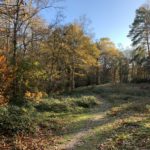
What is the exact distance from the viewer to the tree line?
20.1 metres

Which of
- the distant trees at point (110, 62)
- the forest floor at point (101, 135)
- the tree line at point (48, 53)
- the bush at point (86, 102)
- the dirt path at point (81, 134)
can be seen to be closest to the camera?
the forest floor at point (101, 135)

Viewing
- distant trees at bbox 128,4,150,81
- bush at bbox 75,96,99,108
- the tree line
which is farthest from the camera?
distant trees at bbox 128,4,150,81

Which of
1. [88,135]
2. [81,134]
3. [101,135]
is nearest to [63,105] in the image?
[81,134]

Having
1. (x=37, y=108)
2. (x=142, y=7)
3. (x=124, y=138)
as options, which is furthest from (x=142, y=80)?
(x=124, y=138)

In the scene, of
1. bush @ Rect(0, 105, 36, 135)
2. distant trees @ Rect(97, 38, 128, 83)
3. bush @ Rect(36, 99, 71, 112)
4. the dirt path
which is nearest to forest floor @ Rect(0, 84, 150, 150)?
the dirt path

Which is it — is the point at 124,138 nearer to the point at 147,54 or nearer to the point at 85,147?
the point at 85,147

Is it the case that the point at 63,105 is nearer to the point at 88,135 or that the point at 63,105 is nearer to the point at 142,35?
the point at 88,135

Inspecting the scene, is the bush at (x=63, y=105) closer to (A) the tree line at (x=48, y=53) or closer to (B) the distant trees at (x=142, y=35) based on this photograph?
(A) the tree line at (x=48, y=53)

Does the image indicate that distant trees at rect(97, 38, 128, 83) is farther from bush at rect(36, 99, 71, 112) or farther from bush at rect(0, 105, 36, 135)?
bush at rect(0, 105, 36, 135)

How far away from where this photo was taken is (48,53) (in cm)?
3312

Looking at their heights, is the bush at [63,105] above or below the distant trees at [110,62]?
below

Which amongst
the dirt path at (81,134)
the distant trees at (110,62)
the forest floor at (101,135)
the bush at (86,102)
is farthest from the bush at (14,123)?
the distant trees at (110,62)

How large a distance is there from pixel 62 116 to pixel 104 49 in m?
42.1

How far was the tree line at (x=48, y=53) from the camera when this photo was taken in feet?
65.9
